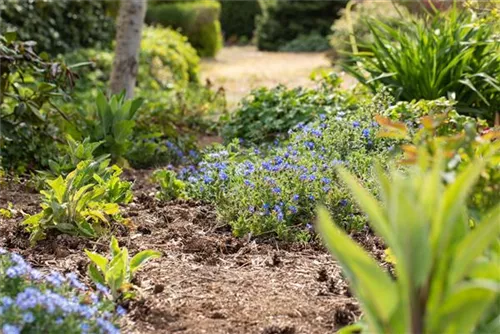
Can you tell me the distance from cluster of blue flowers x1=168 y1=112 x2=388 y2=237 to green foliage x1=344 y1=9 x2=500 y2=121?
150 cm

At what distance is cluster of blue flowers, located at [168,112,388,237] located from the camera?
4094 millimetres

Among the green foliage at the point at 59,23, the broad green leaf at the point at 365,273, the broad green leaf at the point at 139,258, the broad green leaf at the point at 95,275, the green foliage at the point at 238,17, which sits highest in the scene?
the broad green leaf at the point at 365,273

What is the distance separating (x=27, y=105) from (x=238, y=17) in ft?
73.4

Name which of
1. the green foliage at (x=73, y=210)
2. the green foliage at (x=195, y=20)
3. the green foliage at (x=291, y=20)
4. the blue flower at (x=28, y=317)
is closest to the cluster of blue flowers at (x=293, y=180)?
the green foliage at (x=73, y=210)

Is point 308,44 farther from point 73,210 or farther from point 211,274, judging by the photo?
point 211,274

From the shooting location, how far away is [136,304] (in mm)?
3090

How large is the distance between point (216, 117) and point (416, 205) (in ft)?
21.0

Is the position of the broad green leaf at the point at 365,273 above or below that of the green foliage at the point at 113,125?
above

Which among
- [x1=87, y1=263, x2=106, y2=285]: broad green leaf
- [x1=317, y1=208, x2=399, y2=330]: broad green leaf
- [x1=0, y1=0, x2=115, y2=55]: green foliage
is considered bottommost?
[x1=0, y1=0, x2=115, y2=55]: green foliage

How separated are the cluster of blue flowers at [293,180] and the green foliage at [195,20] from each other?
43.3 ft

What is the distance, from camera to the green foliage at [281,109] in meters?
6.39

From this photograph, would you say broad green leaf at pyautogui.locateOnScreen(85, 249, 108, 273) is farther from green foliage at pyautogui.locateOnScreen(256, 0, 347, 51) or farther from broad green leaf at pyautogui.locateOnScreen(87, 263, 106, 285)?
green foliage at pyautogui.locateOnScreen(256, 0, 347, 51)

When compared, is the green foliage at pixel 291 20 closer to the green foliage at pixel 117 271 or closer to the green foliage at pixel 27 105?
the green foliage at pixel 27 105

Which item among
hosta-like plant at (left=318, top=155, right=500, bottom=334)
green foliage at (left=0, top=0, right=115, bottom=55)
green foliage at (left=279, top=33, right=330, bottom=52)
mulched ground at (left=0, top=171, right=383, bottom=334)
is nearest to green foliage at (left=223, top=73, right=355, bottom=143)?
mulched ground at (left=0, top=171, right=383, bottom=334)
